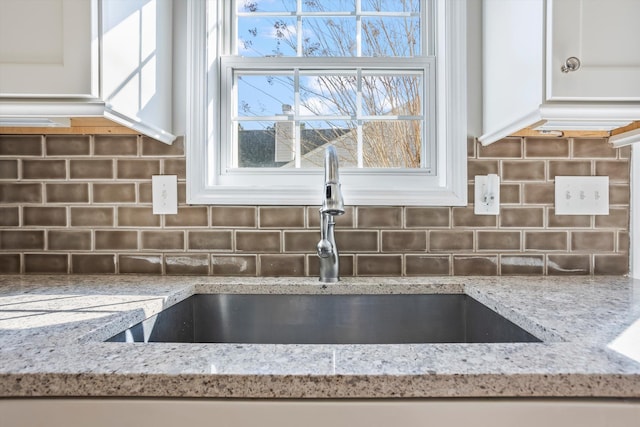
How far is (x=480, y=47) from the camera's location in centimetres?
128

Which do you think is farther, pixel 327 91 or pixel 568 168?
pixel 327 91

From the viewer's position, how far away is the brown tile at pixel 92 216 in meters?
1.28

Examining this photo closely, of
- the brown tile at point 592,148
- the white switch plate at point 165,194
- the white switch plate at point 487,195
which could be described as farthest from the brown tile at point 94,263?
the brown tile at point 592,148

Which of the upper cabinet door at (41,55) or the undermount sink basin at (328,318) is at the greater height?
the upper cabinet door at (41,55)

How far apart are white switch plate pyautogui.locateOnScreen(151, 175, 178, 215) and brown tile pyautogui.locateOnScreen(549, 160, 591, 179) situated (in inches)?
48.6

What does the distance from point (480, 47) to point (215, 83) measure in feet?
2.97

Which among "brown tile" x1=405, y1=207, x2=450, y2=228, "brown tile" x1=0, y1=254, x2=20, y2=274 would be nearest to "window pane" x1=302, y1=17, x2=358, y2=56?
"brown tile" x1=405, y1=207, x2=450, y2=228

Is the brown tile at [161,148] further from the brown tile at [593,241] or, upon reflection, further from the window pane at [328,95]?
the brown tile at [593,241]

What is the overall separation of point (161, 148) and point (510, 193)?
1160 mm

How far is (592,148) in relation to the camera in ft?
4.13

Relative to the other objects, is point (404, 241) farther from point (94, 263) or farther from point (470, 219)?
point (94, 263)

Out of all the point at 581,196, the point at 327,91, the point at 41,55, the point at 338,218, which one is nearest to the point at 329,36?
the point at 327,91

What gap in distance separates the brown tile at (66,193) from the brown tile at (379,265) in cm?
93

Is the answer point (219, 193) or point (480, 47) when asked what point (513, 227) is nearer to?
point (480, 47)
